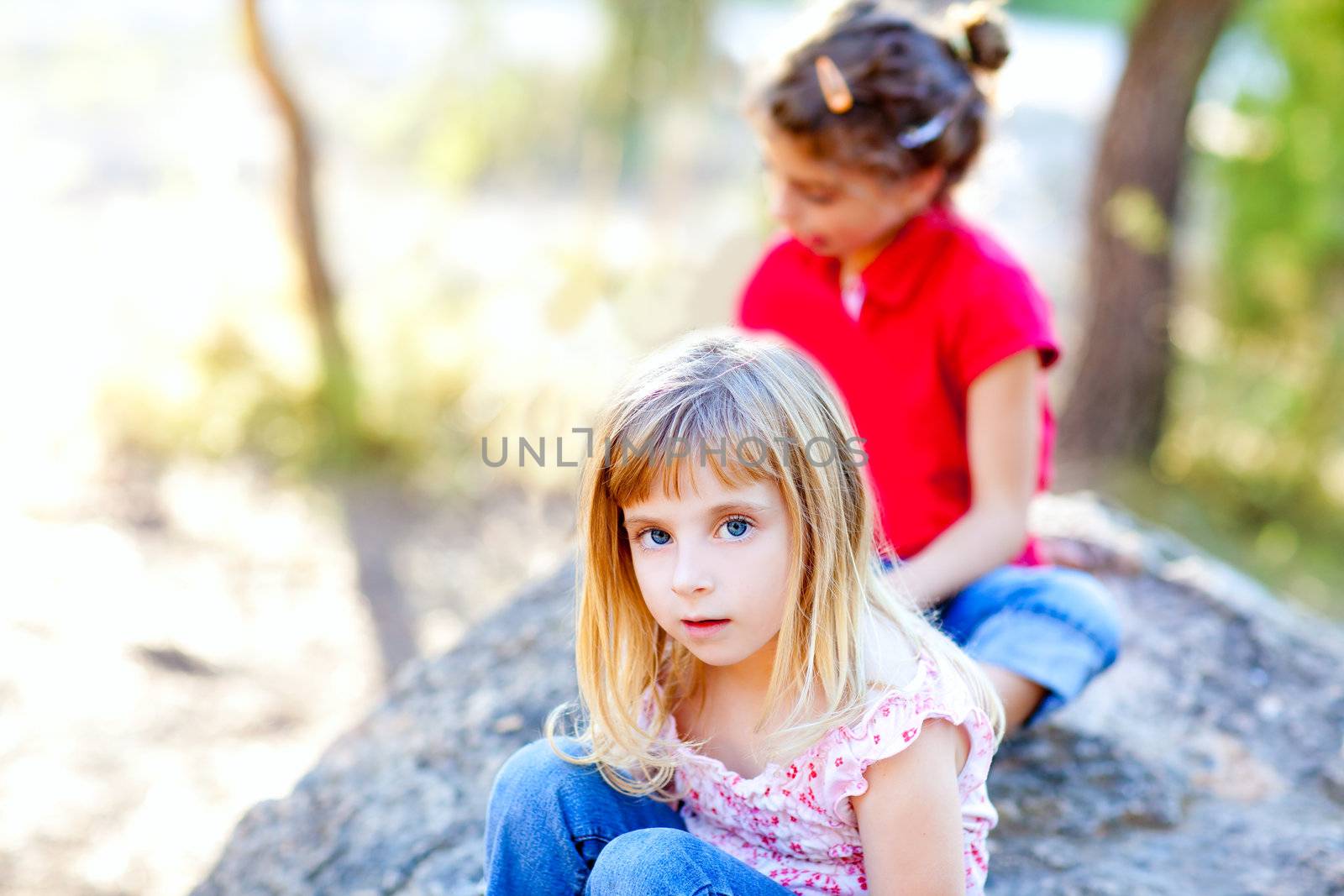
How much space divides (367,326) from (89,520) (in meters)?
1.22

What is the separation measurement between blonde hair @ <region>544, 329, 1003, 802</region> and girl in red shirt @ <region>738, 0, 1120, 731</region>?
15.9 inches

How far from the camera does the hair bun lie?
74.3 inches

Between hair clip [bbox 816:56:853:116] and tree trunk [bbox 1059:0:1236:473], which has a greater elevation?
hair clip [bbox 816:56:853:116]

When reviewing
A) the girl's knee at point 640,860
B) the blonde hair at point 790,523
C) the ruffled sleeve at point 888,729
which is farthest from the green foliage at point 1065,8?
the girl's knee at point 640,860

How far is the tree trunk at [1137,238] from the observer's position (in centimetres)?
407

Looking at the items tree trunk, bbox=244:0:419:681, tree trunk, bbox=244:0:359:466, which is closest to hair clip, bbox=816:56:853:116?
tree trunk, bbox=244:0:419:681

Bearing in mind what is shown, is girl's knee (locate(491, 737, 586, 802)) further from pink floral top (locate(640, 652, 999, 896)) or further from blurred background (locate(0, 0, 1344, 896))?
blurred background (locate(0, 0, 1344, 896))

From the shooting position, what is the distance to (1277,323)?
15.4 feet

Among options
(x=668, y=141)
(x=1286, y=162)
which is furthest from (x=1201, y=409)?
(x=668, y=141)

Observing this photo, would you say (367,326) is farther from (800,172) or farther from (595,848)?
(595,848)

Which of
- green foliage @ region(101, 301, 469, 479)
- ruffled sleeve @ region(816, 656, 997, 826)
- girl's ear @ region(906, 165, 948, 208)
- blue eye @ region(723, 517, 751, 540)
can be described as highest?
girl's ear @ region(906, 165, 948, 208)

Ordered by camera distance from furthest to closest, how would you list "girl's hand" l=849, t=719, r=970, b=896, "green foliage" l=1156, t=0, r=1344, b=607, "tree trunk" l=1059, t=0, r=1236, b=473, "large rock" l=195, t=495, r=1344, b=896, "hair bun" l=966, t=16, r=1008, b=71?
"green foliage" l=1156, t=0, r=1344, b=607 < "tree trunk" l=1059, t=0, r=1236, b=473 < "hair bun" l=966, t=16, r=1008, b=71 < "large rock" l=195, t=495, r=1344, b=896 < "girl's hand" l=849, t=719, r=970, b=896

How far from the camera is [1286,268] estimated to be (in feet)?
15.0

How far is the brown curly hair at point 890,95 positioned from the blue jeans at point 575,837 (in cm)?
98
